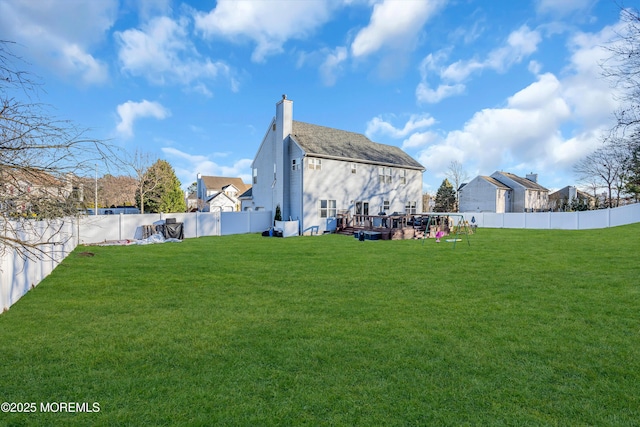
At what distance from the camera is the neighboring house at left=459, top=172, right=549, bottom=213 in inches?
1774

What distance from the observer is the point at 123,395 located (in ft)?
10.1

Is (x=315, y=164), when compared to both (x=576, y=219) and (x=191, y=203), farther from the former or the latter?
(x=191, y=203)

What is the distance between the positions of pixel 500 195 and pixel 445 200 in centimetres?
774

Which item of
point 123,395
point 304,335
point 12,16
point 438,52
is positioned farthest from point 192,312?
point 438,52

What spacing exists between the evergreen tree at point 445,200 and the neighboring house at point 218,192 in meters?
30.5

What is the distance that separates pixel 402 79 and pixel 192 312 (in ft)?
52.1

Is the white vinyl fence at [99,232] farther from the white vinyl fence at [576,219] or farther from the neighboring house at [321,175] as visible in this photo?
the white vinyl fence at [576,219]

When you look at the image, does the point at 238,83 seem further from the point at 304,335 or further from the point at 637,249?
the point at 637,249

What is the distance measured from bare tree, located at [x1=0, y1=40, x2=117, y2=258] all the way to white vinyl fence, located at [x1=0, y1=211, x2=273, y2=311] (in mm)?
3677

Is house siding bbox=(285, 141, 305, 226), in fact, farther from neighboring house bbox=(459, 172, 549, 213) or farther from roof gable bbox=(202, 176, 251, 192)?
roof gable bbox=(202, 176, 251, 192)

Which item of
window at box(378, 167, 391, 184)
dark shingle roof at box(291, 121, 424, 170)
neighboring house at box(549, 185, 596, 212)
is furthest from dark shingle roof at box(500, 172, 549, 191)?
window at box(378, 167, 391, 184)

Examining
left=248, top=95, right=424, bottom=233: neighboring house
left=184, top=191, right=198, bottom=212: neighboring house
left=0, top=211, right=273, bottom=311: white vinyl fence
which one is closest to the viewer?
left=0, top=211, right=273, bottom=311: white vinyl fence

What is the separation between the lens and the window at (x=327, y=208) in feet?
79.6

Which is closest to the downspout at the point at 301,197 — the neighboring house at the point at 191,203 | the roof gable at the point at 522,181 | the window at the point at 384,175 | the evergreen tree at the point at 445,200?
the window at the point at 384,175
